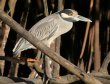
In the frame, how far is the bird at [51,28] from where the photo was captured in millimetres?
3102

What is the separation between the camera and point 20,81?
2105 mm

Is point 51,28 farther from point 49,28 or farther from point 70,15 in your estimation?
point 70,15

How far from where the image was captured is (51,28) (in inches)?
128

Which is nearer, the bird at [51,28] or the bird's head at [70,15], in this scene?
the bird's head at [70,15]

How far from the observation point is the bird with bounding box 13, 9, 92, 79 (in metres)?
3.10

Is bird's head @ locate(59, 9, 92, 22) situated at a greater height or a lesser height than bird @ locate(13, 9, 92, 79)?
greater

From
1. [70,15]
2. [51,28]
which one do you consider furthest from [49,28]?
[70,15]

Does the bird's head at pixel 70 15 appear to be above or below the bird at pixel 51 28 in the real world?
above

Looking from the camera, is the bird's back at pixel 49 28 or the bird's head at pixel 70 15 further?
the bird's back at pixel 49 28

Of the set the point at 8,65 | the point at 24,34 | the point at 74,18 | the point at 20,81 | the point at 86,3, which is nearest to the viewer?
the point at 24,34

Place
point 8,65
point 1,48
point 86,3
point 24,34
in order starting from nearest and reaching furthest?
point 24,34
point 1,48
point 86,3
point 8,65

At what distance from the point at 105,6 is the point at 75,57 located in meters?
0.55

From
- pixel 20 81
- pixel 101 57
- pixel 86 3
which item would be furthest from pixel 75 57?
pixel 20 81

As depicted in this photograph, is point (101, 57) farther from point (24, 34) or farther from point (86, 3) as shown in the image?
point (24, 34)
